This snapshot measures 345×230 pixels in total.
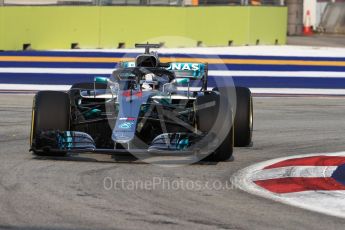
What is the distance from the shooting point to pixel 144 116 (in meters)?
9.65

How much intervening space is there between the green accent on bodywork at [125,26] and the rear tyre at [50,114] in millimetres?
11812

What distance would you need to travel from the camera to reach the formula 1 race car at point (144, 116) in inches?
358

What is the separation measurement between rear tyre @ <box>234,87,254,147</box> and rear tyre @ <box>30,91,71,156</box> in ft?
6.80

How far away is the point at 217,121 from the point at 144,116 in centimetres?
81

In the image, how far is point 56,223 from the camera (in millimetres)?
6488

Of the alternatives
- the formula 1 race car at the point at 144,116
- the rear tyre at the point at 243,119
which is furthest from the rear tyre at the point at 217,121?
the rear tyre at the point at 243,119

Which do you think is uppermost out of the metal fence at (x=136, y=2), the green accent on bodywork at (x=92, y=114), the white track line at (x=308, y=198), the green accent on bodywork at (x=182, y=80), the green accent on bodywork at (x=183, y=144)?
the metal fence at (x=136, y=2)

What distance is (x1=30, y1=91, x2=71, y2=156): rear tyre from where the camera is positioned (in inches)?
375

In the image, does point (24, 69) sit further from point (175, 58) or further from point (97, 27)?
point (97, 27)

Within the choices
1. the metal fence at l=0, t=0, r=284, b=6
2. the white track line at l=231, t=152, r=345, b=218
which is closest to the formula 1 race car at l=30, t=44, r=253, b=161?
the white track line at l=231, t=152, r=345, b=218

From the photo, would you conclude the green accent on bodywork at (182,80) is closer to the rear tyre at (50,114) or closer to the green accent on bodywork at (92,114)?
the green accent on bodywork at (92,114)

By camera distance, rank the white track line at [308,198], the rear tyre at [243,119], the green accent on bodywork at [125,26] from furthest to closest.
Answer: the green accent on bodywork at [125,26]
the rear tyre at [243,119]
the white track line at [308,198]

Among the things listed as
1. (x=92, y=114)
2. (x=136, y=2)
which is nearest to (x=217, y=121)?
(x=92, y=114)

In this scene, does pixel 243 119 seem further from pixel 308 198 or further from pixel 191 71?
pixel 308 198
